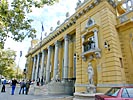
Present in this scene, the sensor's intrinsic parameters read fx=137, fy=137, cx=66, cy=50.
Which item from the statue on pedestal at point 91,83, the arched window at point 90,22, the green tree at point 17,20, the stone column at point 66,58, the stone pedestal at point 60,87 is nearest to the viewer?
the green tree at point 17,20

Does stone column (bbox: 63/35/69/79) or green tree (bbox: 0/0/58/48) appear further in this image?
stone column (bbox: 63/35/69/79)

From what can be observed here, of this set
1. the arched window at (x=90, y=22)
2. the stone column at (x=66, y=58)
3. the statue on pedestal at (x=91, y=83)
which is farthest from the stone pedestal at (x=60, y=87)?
the arched window at (x=90, y=22)

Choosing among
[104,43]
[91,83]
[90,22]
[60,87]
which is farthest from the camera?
[60,87]

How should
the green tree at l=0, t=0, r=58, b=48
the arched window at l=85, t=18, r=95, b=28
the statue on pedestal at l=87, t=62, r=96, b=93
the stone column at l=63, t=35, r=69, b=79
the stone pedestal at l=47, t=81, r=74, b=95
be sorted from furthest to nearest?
1. the stone column at l=63, t=35, r=69, b=79
2. the stone pedestal at l=47, t=81, r=74, b=95
3. the arched window at l=85, t=18, r=95, b=28
4. the statue on pedestal at l=87, t=62, r=96, b=93
5. the green tree at l=0, t=0, r=58, b=48

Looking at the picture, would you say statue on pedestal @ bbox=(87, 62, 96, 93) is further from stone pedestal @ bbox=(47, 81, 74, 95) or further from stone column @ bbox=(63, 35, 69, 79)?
stone column @ bbox=(63, 35, 69, 79)

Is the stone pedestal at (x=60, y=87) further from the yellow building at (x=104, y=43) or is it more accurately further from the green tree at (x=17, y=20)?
the green tree at (x=17, y=20)

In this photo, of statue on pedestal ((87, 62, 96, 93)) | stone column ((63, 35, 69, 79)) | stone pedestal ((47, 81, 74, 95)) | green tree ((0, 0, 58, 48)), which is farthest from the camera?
stone column ((63, 35, 69, 79))

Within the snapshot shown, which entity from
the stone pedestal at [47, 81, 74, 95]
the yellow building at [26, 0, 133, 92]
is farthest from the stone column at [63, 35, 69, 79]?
the yellow building at [26, 0, 133, 92]

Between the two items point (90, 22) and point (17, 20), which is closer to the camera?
point (17, 20)

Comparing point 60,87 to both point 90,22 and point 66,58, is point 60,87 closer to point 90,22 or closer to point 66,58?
point 66,58

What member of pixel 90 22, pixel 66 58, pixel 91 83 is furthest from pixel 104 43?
pixel 66 58

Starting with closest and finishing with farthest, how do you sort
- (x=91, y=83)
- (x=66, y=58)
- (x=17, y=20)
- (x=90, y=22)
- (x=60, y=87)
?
1. (x=17, y=20)
2. (x=91, y=83)
3. (x=90, y=22)
4. (x=60, y=87)
5. (x=66, y=58)

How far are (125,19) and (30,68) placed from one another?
3254 cm

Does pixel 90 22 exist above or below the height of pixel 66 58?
above
